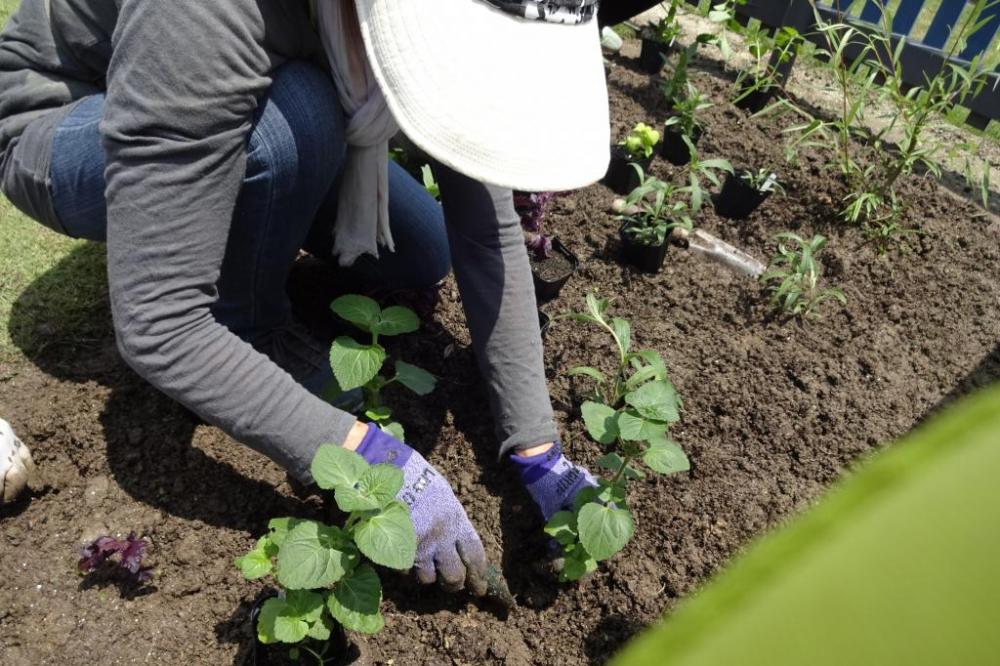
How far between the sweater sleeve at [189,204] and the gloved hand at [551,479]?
0.45m

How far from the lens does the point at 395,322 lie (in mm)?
1546

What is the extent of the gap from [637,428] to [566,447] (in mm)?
558

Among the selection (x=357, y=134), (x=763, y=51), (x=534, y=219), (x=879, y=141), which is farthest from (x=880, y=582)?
(x=763, y=51)

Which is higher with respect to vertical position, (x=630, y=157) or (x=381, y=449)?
(x=630, y=157)

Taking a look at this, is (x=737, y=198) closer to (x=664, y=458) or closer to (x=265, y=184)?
(x=664, y=458)

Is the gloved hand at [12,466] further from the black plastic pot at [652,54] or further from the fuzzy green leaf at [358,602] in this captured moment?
the black plastic pot at [652,54]

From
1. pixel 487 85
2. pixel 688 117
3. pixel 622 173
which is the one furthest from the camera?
pixel 688 117

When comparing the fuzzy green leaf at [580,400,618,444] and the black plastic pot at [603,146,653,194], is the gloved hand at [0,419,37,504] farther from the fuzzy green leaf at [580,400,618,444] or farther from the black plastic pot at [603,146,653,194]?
the black plastic pot at [603,146,653,194]

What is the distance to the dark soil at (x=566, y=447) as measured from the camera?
1524mm

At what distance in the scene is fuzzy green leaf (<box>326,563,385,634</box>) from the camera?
1226 mm

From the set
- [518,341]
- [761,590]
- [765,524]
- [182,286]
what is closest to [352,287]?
[518,341]

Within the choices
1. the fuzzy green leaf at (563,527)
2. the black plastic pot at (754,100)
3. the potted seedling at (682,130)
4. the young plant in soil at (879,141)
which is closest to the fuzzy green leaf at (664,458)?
the fuzzy green leaf at (563,527)

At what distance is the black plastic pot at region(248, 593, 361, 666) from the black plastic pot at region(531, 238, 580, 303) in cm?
111

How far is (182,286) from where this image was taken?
1.30 metres
